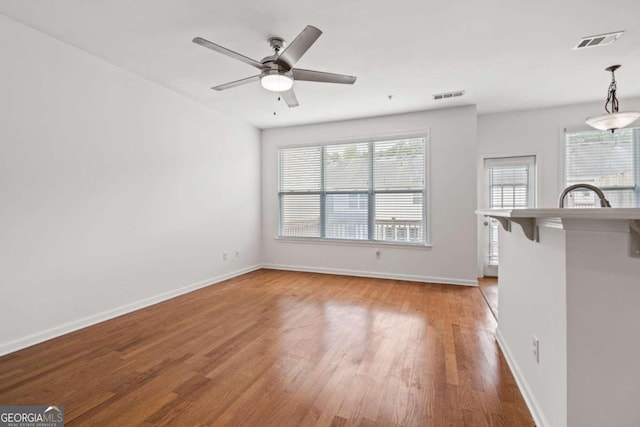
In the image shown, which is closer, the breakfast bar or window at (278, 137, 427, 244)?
the breakfast bar

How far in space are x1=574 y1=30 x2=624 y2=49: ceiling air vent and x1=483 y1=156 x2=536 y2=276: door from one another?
2.22 meters

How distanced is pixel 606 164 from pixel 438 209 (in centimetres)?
248

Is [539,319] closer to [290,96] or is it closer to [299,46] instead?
[299,46]

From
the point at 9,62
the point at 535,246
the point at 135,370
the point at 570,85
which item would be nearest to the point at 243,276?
the point at 135,370

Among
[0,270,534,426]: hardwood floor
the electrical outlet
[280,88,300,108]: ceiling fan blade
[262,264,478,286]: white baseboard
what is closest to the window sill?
[262,264,478,286]: white baseboard

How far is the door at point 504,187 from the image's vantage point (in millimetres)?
4797

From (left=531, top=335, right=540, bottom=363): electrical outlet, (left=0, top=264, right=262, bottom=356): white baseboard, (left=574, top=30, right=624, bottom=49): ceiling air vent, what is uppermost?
(left=574, top=30, right=624, bottom=49): ceiling air vent

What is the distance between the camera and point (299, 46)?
2.22 metres

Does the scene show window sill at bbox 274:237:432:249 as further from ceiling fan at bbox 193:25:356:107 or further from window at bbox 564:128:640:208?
ceiling fan at bbox 193:25:356:107

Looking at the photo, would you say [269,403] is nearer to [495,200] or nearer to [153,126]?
[153,126]

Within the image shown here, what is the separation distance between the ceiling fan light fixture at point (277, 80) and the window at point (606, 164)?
14.8 feet

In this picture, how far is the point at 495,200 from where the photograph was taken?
5.01 meters

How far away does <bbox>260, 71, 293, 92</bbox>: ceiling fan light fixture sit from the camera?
2.54 meters

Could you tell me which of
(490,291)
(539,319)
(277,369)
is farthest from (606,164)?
(277,369)
